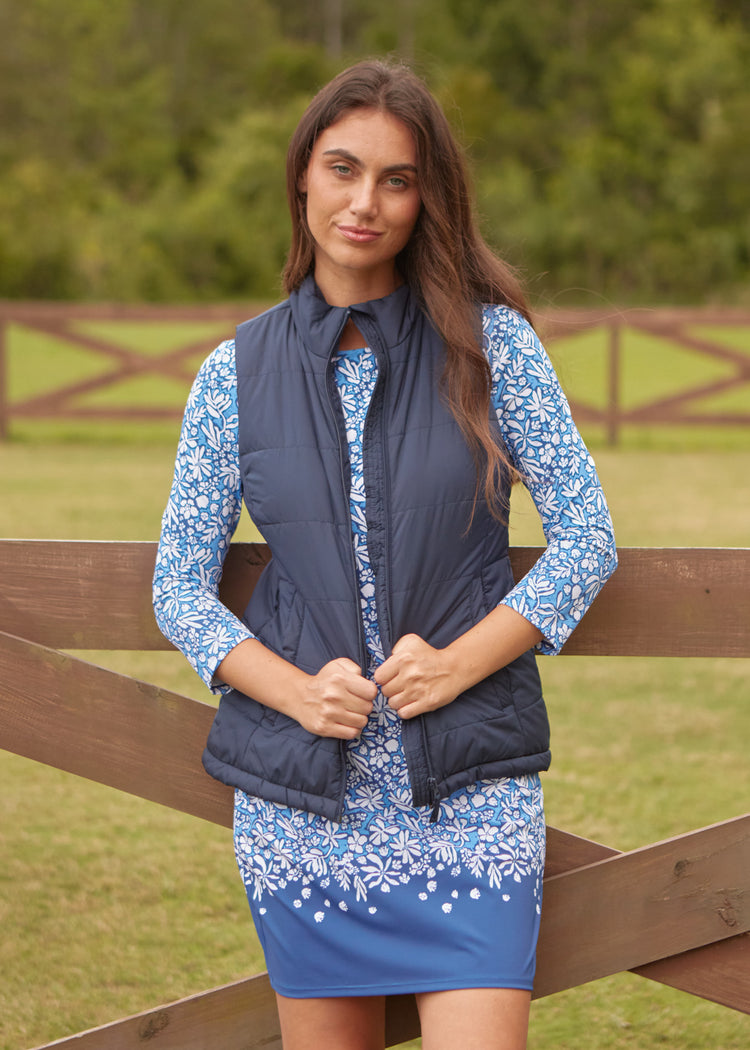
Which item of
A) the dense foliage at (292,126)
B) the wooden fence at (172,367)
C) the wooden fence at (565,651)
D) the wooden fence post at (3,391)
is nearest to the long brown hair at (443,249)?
the wooden fence at (565,651)

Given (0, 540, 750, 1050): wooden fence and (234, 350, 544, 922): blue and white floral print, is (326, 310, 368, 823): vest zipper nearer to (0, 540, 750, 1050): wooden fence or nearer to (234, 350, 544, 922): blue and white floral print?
(234, 350, 544, 922): blue and white floral print

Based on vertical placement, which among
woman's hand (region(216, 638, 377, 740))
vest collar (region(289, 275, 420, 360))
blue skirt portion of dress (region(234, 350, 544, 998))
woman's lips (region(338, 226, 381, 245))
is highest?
woman's lips (region(338, 226, 381, 245))

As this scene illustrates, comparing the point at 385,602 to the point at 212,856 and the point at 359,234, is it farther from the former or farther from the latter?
the point at 212,856

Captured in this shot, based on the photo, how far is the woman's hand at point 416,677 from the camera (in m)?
1.70

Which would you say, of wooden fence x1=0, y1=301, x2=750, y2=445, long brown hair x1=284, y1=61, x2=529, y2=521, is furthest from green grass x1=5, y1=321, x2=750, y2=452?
long brown hair x1=284, y1=61, x2=529, y2=521

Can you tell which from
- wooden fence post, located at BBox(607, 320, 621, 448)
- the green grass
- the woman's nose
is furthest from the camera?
the green grass

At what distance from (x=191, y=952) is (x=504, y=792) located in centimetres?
185

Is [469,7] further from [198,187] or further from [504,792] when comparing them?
[504,792]

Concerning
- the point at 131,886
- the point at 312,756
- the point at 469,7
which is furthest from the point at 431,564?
the point at 469,7

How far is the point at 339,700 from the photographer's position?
1695 millimetres

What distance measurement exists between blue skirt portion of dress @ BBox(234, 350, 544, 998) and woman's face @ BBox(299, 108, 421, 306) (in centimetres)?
29

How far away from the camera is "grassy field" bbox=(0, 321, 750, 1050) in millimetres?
3076

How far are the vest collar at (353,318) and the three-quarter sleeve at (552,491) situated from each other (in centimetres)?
12

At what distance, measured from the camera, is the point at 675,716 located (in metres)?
5.38
